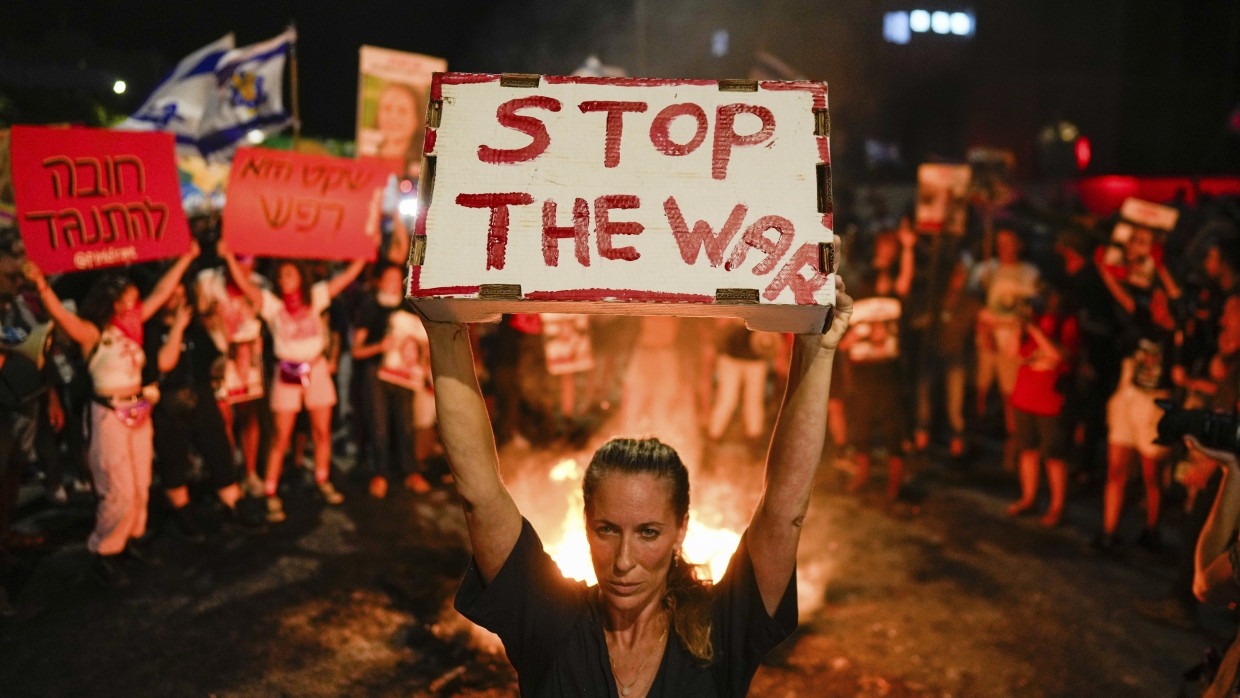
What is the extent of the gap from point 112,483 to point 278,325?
5.95 feet

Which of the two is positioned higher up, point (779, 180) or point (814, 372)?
point (779, 180)

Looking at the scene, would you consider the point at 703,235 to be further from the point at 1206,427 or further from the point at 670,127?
the point at 1206,427

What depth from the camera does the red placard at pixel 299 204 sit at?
22.1 feet

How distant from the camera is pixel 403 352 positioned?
7.86 meters

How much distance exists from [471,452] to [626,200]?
0.68m

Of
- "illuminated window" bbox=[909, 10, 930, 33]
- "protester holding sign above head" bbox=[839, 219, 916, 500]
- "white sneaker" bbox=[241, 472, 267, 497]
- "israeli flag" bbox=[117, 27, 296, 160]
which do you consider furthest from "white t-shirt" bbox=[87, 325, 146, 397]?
"illuminated window" bbox=[909, 10, 930, 33]

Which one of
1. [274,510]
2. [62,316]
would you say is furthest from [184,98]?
[274,510]

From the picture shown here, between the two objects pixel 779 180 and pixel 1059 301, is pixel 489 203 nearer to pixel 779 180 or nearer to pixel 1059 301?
pixel 779 180

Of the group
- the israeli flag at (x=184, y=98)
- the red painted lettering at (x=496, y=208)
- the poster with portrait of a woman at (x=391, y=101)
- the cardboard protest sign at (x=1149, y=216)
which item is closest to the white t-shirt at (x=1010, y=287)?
the cardboard protest sign at (x=1149, y=216)

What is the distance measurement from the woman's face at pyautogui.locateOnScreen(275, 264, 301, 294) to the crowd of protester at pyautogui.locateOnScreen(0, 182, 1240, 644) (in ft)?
0.06

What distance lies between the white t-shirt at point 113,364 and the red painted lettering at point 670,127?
5.14 metres

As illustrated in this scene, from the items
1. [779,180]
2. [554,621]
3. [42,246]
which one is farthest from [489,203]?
[42,246]

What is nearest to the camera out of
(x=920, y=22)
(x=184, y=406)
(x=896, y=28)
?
(x=184, y=406)

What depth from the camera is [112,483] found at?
5.72 m
